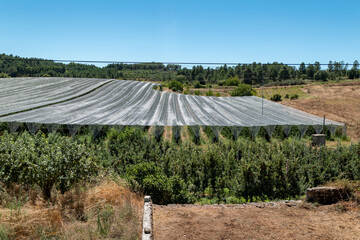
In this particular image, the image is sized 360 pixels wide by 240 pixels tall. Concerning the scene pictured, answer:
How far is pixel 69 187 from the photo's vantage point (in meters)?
6.69

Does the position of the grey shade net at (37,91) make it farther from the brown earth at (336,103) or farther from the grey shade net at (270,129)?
the brown earth at (336,103)

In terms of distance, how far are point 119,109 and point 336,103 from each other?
110 feet

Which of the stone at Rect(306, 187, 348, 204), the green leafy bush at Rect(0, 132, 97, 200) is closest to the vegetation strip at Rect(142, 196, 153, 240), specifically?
the green leafy bush at Rect(0, 132, 97, 200)

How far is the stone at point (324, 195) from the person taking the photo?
7.89 m

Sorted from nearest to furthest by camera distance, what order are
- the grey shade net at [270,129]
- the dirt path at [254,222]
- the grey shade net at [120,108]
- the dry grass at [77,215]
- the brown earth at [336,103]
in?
the dry grass at [77,215]
the dirt path at [254,222]
the grey shade net at [270,129]
the grey shade net at [120,108]
the brown earth at [336,103]

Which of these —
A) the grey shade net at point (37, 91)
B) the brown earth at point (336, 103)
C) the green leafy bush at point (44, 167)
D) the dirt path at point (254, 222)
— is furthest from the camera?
the brown earth at point (336, 103)

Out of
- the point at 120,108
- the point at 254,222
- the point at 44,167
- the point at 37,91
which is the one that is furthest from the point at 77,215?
the point at 37,91

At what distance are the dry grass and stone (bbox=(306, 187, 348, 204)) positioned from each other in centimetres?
514

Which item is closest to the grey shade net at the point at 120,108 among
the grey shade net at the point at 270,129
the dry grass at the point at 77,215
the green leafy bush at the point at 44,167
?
the grey shade net at the point at 270,129

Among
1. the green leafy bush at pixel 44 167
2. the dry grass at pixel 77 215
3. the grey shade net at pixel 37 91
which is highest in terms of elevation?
the grey shade net at pixel 37 91

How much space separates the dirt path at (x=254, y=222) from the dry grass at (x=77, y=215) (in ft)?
2.51

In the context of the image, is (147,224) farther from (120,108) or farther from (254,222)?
(120,108)

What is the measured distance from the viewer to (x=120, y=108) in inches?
941

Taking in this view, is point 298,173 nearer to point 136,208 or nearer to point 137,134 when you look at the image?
point 136,208
